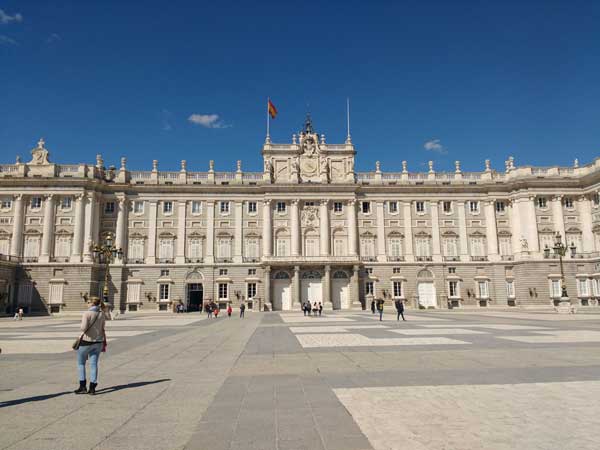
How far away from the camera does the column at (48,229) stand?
172 ft

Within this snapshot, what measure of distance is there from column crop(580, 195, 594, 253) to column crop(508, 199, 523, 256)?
308 inches

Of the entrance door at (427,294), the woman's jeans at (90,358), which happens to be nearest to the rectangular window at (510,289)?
the entrance door at (427,294)

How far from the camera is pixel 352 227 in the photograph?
5662cm

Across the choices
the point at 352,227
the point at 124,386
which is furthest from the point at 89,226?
the point at 124,386

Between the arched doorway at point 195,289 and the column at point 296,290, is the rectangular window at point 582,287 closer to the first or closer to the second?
the column at point 296,290

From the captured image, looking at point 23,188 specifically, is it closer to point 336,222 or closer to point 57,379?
point 336,222

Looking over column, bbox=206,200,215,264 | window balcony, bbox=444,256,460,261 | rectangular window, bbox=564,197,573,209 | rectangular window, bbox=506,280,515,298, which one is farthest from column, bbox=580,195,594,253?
column, bbox=206,200,215,264

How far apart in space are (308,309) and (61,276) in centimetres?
3129

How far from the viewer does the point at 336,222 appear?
5734 centimetres

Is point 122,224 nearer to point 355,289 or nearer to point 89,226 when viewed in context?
point 89,226

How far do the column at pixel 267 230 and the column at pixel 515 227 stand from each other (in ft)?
103

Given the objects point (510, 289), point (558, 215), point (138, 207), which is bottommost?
point (510, 289)

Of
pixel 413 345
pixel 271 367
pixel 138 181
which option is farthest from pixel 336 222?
pixel 271 367

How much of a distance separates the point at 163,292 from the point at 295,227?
59.7 ft
